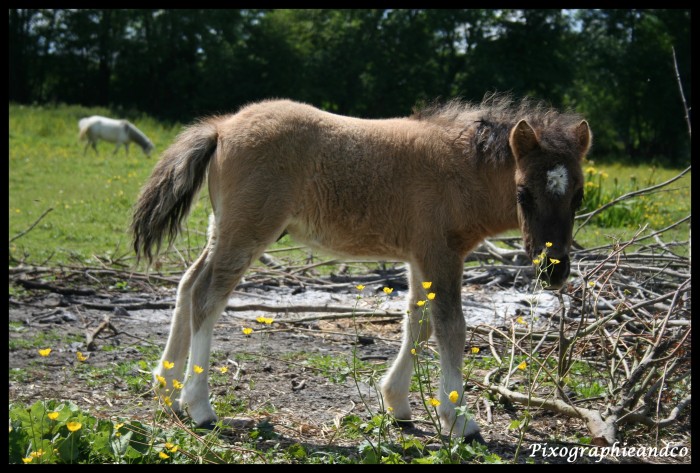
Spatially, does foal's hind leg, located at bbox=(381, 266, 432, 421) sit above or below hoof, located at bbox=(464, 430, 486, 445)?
above

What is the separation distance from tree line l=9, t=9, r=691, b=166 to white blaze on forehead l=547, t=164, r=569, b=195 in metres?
30.2

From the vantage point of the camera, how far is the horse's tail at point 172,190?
5.11m

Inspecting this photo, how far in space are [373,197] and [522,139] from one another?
1075mm

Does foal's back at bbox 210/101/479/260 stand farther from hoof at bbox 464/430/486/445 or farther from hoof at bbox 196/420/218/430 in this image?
hoof at bbox 196/420/218/430

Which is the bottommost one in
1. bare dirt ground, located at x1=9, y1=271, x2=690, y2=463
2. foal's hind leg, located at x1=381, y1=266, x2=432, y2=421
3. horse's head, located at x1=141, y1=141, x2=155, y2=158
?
bare dirt ground, located at x1=9, y1=271, x2=690, y2=463

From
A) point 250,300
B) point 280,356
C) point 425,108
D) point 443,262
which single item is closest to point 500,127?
point 425,108

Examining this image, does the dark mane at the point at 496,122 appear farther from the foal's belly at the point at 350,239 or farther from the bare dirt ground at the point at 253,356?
the bare dirt ground at the point at 253,356

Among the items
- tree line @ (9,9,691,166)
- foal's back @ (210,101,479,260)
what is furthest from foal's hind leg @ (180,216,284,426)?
tree line @ (9,9,691,166)

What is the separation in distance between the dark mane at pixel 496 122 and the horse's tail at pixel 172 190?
161cm

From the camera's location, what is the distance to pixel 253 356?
6.15 m

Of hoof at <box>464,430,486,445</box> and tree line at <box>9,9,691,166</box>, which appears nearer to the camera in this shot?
hoof at <box>464,430,486,445</box>

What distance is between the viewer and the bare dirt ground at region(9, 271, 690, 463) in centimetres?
473

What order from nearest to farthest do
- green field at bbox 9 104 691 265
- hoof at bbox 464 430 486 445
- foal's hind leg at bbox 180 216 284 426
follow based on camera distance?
hoof at bbox 464 430 486 445
foal's hind leg at bbox 180 216 284 426
green field at bbox 9 104 691 265

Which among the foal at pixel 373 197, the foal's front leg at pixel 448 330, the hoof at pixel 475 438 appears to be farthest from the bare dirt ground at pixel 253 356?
the foal at pixel 373 197
